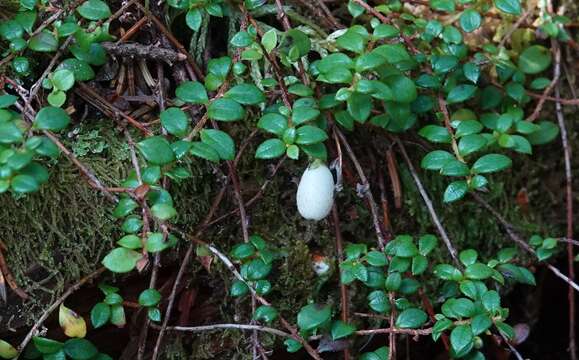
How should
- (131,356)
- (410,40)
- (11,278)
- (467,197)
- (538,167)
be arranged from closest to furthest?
(11,278) → (131,356) → (410,40) → (467,197) → (538,167)

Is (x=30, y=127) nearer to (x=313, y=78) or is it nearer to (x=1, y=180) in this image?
(x=1, y=180)

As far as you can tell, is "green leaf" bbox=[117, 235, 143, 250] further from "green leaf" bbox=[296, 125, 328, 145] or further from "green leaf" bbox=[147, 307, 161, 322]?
"green leaf" bbox=[296, 125, 328, 145]

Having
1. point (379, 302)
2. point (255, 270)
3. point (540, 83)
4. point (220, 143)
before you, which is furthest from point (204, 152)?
point (540, 83)

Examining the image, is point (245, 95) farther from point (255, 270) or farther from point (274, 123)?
point (255, 270)

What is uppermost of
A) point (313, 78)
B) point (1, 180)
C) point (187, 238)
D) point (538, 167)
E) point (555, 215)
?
point (1, 180)

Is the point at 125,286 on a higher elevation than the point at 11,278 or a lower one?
lower

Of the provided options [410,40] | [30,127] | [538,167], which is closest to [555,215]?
[538,167]

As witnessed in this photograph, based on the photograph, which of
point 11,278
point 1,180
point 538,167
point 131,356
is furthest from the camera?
point 538,167

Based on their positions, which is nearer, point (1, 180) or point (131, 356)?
point (1, 180)
